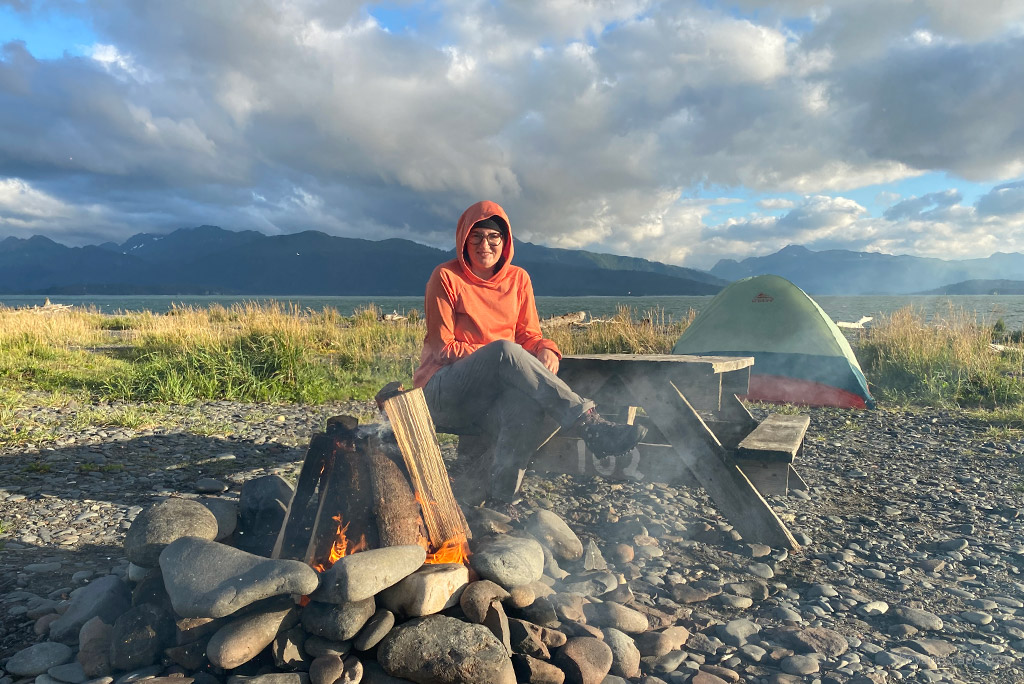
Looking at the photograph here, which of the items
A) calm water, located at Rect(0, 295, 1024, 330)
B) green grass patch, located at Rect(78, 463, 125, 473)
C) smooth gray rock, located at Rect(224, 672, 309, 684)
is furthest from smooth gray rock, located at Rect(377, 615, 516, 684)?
calm water, located at Rect(0, 295, 1024, 330)

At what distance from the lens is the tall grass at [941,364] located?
28.3ft

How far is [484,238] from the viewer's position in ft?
12.3

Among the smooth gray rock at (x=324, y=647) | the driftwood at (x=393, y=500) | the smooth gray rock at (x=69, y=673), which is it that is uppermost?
the driftwood at (x=393, y=500)

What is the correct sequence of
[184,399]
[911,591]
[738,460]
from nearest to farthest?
[911,591] → [738,460] → [184,399]

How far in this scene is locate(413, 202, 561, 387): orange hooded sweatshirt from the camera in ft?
11.7

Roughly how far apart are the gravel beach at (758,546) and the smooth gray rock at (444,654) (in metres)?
0.70

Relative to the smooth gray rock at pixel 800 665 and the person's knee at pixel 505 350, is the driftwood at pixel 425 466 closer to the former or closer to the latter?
the person's knee at pixel 505 350

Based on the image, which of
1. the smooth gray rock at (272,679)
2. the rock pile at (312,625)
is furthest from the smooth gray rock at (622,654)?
the smooth gray rock at (272,679)

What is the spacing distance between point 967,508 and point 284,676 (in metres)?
4.62

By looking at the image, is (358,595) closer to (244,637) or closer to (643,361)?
(244,637)

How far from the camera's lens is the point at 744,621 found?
266 centimetres

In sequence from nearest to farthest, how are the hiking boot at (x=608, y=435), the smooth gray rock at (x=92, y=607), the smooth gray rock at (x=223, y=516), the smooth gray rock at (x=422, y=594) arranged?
1. the smooth gray rock at (x=422, y=594)
2. the smooth gray rock at (x=92, y=607)
3. the smooth gray rock at (x=223, y=516)
4. the hiking boot at (x=608, y=435)

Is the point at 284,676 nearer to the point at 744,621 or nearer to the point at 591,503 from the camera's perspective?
the point at 744,621

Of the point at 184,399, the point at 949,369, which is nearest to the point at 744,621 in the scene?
the point at 184,399
